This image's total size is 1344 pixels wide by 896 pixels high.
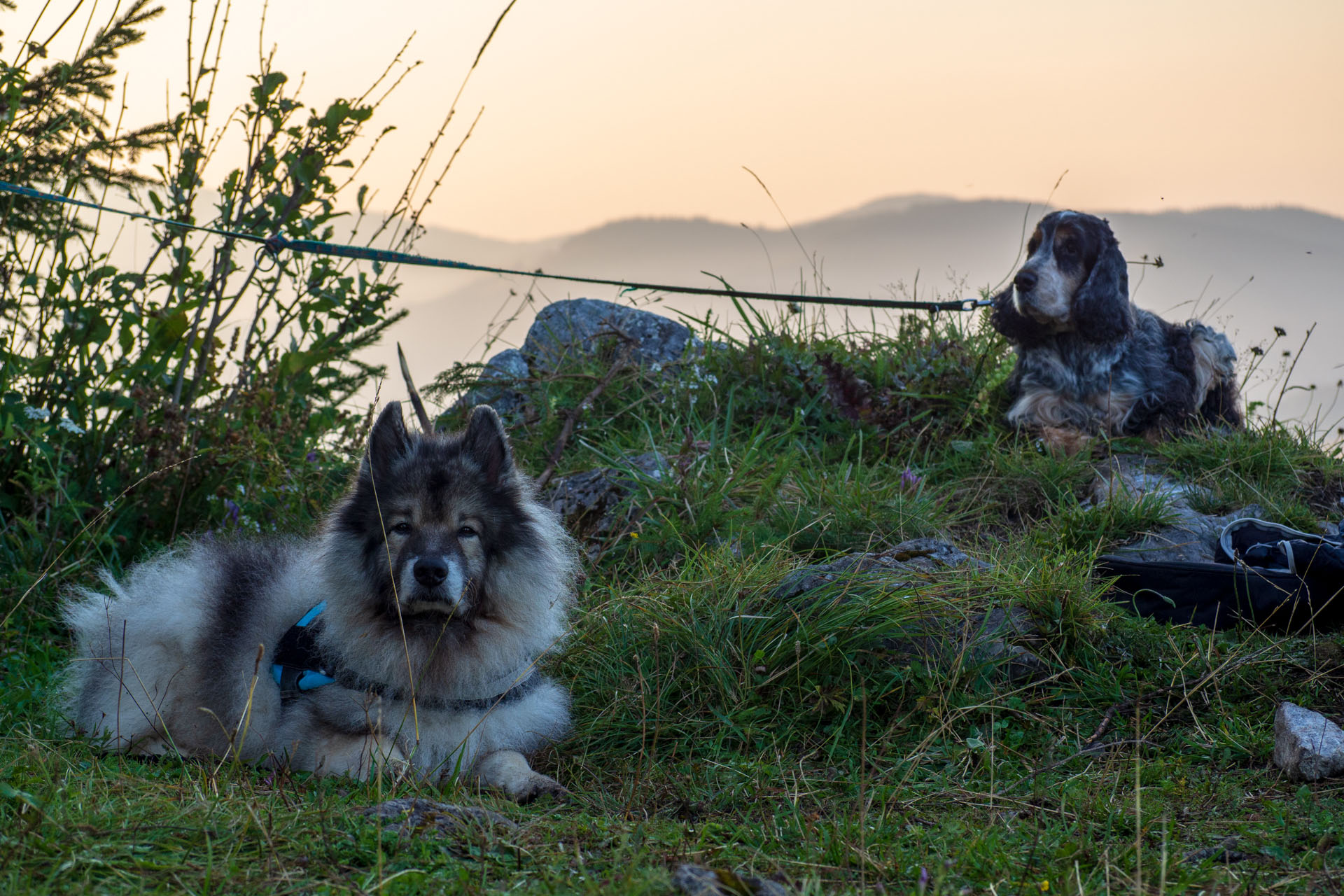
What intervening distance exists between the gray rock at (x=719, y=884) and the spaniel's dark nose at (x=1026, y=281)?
5.92 meters

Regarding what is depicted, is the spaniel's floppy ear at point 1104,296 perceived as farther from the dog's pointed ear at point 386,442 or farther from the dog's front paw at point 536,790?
the dog's front paw at point 536,790

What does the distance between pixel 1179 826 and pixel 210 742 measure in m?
3.66

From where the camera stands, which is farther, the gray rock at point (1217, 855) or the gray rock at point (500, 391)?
the gray rock at point (500, 391)

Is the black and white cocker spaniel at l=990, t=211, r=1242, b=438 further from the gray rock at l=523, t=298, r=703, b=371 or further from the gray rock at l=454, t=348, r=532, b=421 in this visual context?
the gray rock at l=454, t=348, r=532, b=421

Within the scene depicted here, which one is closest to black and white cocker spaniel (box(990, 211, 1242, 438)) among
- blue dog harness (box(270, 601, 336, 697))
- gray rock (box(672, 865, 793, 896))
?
blue dog harness (box(270, 601, 336, 697))

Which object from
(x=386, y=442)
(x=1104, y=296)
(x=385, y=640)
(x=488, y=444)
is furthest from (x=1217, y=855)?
(x=1104, y=296)

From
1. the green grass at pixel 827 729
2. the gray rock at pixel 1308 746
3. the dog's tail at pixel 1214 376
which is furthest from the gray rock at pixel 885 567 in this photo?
the dog's tail at pixel 1214 376

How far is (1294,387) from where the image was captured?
840 centimetres

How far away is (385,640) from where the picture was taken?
407 centimetres

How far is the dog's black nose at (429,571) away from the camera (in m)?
3.76

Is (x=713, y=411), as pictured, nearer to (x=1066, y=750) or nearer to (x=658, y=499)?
(x=658, y=499)

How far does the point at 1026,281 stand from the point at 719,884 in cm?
608

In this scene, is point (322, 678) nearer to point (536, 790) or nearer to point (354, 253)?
point (536, 790)

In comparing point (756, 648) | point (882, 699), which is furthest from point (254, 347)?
point (882, 699)
